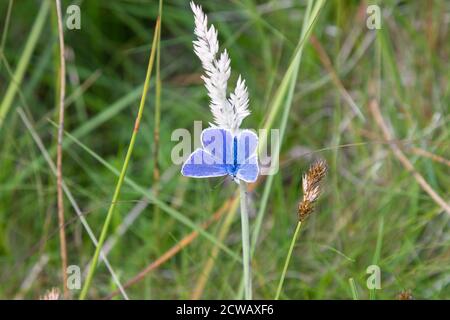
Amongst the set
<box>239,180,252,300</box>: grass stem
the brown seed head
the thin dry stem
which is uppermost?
the thin dry stem

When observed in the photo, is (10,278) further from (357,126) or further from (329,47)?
(329,47)

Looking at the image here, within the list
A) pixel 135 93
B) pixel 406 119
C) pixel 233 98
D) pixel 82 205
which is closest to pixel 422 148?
pixel 406 119

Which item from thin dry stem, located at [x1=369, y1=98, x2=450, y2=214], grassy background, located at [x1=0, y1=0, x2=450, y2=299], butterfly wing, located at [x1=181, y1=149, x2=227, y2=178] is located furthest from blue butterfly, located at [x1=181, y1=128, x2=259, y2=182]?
thin dry stem, located at [x1=369, y1=98, x2=450, y2=214]

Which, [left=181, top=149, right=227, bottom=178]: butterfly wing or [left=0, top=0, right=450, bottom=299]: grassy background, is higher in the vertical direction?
[left=0, top=0, right=450, bottom=299]: grassy background

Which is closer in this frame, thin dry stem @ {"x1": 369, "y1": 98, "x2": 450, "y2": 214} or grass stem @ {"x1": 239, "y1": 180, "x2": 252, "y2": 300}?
grass stem @ {"x1": 239, "y1": 180, "x2": 252, "y2": 300}

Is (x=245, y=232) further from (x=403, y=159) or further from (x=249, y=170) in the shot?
(x=403, y=159)

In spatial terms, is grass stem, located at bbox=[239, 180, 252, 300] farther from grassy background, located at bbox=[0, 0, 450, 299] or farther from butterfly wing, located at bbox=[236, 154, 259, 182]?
grassy background, located at bbox=[0, 0, 450, 299]
